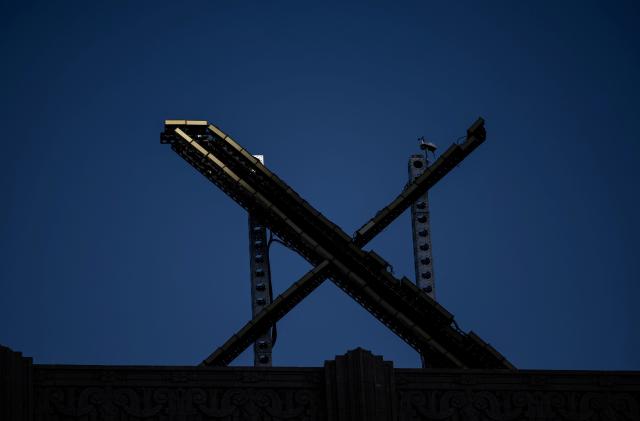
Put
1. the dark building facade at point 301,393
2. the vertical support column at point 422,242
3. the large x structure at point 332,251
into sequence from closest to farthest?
the dark building facade at point 301,393 < the large x structure at point 332,251 < the vertical support column at point 422,242

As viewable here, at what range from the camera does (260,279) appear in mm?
29703

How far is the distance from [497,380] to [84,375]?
19.8ft

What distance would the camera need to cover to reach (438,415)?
2323 centimetres

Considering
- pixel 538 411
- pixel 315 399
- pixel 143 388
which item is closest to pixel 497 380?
pixel 538 411

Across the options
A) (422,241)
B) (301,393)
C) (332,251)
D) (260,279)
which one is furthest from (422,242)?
(301,393)

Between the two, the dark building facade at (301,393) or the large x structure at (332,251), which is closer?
the dark building facade at (301,393)

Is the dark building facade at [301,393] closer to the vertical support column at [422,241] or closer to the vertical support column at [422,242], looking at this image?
the vertical support column at [422,241]

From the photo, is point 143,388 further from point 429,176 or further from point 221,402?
point 429,176

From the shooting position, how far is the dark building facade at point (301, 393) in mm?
22453

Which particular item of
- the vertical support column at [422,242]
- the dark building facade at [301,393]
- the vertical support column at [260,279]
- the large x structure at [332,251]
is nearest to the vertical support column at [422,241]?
the vertical support column at [422,242]

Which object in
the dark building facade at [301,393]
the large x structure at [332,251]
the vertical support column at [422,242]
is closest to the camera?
the dark building facade at [301,393]

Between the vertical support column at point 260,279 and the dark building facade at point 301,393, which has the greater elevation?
the vertical support column at point 260,279

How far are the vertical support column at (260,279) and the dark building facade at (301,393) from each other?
5533 mm

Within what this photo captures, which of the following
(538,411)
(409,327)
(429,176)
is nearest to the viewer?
(538,411)
